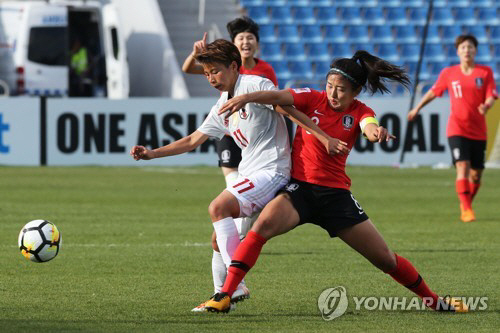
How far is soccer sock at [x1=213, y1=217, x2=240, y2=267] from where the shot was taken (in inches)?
262

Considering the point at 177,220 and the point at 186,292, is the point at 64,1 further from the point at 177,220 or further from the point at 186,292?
the point at 186,292

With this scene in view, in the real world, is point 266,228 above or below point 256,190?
below

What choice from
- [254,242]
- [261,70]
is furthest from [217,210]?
[261,70]

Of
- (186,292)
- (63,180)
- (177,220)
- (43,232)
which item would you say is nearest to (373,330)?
(186,292)

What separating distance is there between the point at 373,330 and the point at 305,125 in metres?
1.25

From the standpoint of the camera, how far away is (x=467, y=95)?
13.3 metres

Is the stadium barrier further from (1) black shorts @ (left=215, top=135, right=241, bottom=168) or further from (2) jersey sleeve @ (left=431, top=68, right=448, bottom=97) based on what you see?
(1) black shorts @ (left=215, top=135, right=241, bottom=168)

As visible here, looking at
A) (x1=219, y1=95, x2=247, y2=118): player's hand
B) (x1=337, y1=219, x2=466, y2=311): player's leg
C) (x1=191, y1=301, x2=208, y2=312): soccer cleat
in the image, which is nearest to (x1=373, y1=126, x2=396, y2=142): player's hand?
(x1=337, y1=219, x2=466, y2=311): player's leg

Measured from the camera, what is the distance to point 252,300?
7211 millimetres

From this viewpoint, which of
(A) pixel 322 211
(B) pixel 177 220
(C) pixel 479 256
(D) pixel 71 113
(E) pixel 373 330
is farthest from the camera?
(D) pixel 71 113

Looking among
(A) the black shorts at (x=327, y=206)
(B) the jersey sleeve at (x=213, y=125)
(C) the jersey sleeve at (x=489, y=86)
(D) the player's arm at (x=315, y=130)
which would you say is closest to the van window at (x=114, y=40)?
(C) the jersey sleeve at (x=489, y=86)

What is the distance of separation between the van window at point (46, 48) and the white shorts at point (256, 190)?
68.8 ft

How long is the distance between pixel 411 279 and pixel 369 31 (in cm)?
2314

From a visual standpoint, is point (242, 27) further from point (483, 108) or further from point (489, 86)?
point (489, 86)
